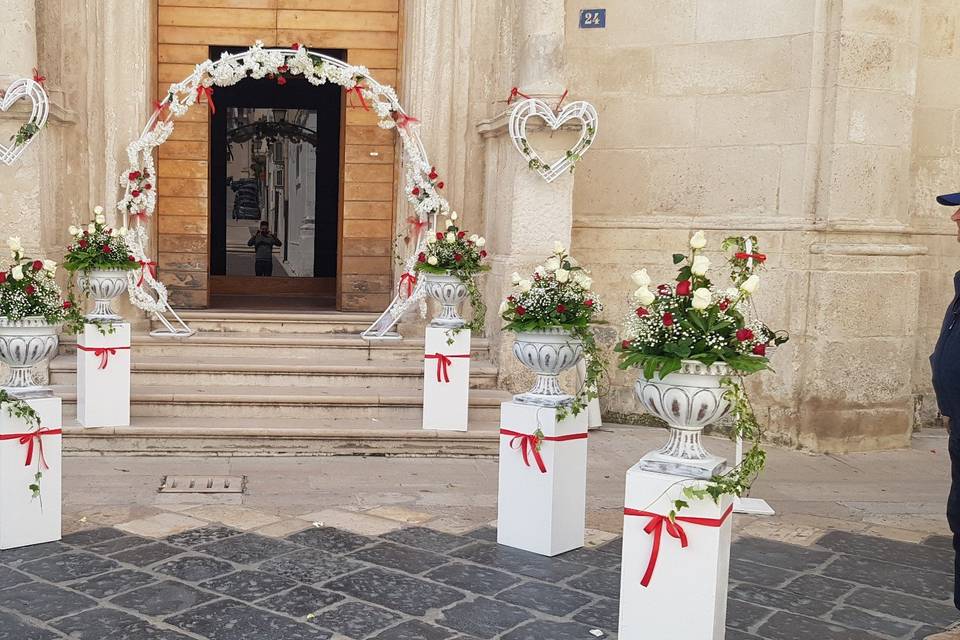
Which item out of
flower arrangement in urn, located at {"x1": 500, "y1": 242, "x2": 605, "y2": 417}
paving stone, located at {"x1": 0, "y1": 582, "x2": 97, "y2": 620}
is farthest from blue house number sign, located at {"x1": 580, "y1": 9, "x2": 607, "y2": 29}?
paving stone, located at {"x1": 0, "y1": 582, "x2": 97, "y2": 620}

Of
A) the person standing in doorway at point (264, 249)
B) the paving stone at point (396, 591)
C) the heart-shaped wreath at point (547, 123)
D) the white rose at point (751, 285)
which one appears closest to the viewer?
the white rose at point (751, 285)

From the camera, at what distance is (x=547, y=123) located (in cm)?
756

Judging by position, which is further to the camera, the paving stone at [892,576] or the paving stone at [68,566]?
the paving stone at [892,576]

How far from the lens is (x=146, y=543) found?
188 inches

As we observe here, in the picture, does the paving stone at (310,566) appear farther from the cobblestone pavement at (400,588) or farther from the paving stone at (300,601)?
the paving stone at (300,601)

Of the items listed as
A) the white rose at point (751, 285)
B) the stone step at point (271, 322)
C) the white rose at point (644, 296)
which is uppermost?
the white rose at point (751, 285)

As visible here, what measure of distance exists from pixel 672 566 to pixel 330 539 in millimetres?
2045

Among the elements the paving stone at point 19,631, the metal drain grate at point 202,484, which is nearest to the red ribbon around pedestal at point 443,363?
the metal drain grate at point 202,484

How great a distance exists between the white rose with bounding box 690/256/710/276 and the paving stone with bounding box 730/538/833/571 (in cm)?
188

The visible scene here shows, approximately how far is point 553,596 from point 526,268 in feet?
12.7

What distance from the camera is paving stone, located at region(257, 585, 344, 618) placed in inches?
158

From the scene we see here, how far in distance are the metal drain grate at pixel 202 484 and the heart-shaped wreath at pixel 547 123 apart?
10.9 ft

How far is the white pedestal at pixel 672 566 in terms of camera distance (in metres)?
3.47

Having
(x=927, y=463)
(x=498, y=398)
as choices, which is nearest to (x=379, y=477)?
(x=498, y=398)
